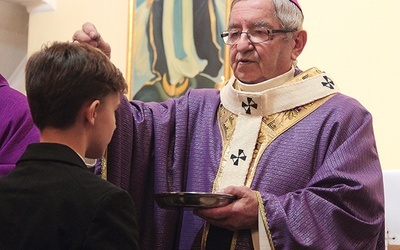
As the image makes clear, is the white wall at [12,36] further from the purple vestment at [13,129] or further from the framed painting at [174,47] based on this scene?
the purple vestment at [13,129]

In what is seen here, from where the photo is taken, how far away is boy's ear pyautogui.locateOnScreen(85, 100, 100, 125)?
231 cm

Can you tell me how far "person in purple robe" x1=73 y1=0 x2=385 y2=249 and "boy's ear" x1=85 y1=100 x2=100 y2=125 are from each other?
0.80 metres

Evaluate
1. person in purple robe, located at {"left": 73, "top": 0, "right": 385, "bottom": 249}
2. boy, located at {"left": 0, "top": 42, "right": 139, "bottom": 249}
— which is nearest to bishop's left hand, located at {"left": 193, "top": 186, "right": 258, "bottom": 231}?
person in purple robe, located at {"left": 73, "top": 0, "right": 385, "bottom": 249}

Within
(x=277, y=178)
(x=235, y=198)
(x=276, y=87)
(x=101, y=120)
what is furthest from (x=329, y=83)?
(x=101, y=120)

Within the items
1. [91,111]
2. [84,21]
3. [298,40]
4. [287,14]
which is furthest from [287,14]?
[84,21]

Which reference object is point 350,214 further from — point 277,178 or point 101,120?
point 101,120

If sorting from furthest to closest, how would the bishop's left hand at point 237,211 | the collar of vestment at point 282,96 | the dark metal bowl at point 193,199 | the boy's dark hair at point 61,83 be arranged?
the collar of vestment at point 282,96 → the bishop's left hand at point 237,211 → the dark metal bowl at point 193,199 → the boy's dark hair at point 61,83

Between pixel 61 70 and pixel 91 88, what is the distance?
10 centimetres

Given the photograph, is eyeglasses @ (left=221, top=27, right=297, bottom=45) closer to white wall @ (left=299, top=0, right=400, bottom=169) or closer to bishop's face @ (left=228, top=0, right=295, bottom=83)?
bishop's face @ (left=228, top=0, right=295, bottom=83)

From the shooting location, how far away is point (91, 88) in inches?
91.0

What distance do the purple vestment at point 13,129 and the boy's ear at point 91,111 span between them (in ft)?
4.08

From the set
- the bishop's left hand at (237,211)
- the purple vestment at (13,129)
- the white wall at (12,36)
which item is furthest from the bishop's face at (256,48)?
the white wall at (12,36)

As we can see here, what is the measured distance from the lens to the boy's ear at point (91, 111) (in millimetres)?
2307

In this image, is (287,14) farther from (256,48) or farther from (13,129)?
(13,129)
